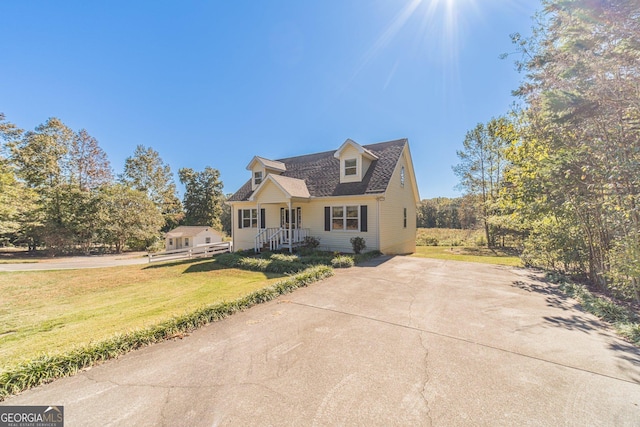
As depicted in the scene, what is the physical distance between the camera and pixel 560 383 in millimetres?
2781

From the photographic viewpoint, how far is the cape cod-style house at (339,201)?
13.1 metres

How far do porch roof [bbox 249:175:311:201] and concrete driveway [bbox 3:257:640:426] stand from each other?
28.2 ft

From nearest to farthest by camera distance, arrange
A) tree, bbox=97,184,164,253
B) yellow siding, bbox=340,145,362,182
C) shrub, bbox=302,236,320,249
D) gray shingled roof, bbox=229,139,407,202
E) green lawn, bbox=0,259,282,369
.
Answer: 1. green lawn, bbox=0,259,282,369
2. gray shingled roof, bbox=229,139,407,202
3. shrub, bbox=302,236,320,249
4. yellow siding, bbox=340,145,362,182
5. tree, bbox=97,184,164,253

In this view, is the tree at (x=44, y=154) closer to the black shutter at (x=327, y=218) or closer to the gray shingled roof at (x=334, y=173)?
the gray shingled roof at (x=334, y=173)

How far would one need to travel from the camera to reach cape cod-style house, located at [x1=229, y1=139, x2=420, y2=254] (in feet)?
43.0

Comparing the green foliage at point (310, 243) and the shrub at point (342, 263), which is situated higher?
the green foliage at point (310, 243)

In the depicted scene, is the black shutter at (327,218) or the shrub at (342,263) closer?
the shrub at (342,263)

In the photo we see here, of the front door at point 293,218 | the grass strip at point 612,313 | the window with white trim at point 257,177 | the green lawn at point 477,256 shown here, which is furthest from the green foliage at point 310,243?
the grass strip at point 612,313

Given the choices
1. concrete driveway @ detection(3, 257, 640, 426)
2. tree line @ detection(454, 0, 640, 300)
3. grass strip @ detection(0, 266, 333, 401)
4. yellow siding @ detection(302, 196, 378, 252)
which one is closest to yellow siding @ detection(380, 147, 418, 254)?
yellow siding @ detection(302, 196, 378, 252)

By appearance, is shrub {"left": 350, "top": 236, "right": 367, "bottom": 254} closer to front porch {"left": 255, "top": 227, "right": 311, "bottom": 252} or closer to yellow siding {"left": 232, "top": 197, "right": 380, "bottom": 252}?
yellow siding {"left": 232, "top": 197, "right": 380, "bottom": 252}

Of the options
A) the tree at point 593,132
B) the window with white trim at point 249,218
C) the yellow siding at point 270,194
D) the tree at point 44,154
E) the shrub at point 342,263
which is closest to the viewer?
the tree at point 593,132

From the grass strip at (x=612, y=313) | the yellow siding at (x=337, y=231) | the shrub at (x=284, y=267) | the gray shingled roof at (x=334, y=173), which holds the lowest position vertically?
the grass strip at (x=612, y=313)

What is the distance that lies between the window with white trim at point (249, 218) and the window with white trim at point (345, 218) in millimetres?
6129

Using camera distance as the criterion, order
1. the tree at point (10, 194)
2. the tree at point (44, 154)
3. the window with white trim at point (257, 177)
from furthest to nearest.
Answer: the tree at point (44, 154)
the window with white trim at point (257, 177)
the tree at point (10, 194)
